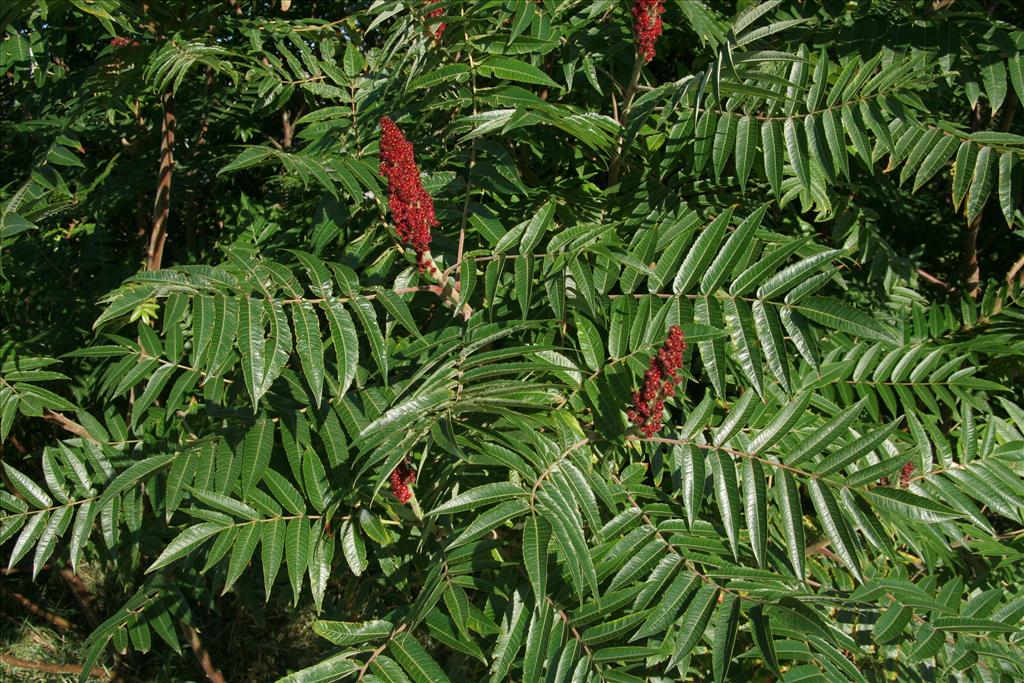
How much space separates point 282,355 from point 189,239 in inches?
90.9

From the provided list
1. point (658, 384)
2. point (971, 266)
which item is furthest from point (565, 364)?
point (971, 266)

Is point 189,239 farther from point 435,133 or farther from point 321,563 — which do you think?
point 321,563

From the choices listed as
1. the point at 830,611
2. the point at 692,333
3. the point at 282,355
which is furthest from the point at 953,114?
the point at 282,355

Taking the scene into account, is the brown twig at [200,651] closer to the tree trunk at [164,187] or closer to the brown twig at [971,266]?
the tree trunk at [164,187]

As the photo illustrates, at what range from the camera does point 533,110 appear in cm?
211

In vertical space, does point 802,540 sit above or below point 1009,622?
above

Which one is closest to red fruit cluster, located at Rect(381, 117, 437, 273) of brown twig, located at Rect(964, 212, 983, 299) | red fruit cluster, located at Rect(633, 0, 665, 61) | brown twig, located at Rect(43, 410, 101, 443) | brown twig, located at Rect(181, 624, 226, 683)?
red fruit cluster, located at Rect(633, 0, 665, 61)

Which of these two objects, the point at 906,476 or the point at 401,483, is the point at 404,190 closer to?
the point at 401,483

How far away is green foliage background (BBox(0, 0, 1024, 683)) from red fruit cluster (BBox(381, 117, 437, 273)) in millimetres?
153

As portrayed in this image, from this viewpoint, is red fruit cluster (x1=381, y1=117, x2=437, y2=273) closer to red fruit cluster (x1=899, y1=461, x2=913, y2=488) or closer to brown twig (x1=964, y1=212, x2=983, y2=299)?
red fruit cluster (x1=899, y1=461, x2=913, y2=488)

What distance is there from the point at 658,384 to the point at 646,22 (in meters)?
0.94

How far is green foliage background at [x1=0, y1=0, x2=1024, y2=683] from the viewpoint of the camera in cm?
181

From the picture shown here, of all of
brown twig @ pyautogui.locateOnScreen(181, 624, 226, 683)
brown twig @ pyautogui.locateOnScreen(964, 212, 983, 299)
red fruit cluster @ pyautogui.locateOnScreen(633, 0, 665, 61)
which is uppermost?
red fruit cluster @ pyautogui.locateOnScreen(633, 0, 665, 61)

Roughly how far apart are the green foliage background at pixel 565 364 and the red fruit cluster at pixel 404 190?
15 cm
